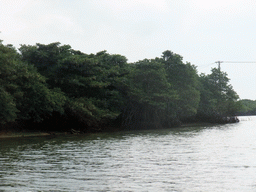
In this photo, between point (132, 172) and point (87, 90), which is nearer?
point (132, 172)

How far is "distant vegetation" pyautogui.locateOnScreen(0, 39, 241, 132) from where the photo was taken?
36719 millimetres

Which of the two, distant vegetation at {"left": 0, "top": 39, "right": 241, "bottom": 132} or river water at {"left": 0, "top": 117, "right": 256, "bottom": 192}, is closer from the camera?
river water at {"left": 0, "top": 117, "right": 256, "bottom": 192}

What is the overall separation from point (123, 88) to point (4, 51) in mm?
19641

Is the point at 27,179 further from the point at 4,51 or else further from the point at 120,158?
the point at 4,51

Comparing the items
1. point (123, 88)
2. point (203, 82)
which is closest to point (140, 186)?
point (123, 88)

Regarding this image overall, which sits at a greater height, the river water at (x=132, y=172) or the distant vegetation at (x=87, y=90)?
the distant vegetation at (x=87, y=90)

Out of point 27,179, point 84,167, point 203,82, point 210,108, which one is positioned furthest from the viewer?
point 203,82

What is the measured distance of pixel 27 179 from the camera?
39.7ft

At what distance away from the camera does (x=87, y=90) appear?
4659cm

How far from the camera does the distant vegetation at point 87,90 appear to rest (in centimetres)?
3672

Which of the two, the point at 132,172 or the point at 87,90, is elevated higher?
the point at 87,90

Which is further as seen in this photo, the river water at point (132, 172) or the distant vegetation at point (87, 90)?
the distant vegetation at point (87, 90)

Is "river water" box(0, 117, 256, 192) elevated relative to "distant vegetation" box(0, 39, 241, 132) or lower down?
lower down

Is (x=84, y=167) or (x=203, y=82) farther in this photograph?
(x=203, y=82)
